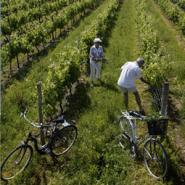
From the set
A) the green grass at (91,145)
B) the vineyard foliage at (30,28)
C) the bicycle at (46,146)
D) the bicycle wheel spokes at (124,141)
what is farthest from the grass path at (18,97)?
the bicycle wheel spokes at (124,141)

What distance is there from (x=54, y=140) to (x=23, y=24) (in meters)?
21.6

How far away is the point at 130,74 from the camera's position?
33.0 ft

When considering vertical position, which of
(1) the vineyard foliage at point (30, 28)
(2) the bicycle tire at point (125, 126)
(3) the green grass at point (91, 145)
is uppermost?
(2) the bicycle tire at point (125, 126)

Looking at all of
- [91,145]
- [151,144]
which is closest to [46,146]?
[91,145]

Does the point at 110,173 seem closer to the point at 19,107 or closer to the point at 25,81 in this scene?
the point at 19,107

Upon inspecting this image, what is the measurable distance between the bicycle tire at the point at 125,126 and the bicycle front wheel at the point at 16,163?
2.40 m

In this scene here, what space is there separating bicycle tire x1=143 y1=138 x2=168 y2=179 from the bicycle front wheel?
262 cm

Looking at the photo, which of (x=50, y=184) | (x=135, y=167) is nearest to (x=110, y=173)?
(x=135, y=167)

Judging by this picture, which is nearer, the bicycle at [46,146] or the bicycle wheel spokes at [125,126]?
the bicycle at [46,146]

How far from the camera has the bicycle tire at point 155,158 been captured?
792 cm

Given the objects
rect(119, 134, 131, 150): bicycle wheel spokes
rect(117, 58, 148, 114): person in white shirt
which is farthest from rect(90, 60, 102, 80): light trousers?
rect(119, 134, 131, 150): bicycle wheel spokes

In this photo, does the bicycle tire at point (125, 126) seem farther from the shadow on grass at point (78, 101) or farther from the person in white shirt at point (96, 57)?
the person in white shirt at point (96, 57)

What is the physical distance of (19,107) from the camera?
38.9 feet

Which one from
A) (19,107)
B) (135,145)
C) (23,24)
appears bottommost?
(23,24)
